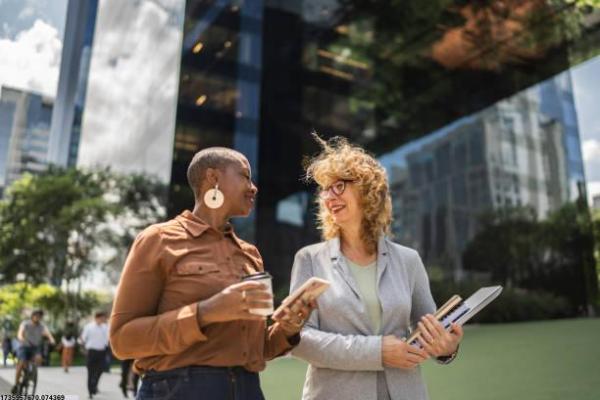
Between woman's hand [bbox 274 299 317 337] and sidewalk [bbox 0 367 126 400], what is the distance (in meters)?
2.12

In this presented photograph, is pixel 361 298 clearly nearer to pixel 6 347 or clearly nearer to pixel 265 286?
pixel 265 286

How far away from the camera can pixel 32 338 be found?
146 inches

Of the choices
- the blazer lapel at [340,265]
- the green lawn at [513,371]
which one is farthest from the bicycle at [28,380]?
the blazer lapel at [340,265]

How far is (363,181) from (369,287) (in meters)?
0.38

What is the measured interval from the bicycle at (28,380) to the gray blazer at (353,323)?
6.54 feet

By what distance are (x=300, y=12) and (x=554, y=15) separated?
497cm

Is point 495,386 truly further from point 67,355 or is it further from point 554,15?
point 554,15

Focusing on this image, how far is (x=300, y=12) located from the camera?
10922 mm

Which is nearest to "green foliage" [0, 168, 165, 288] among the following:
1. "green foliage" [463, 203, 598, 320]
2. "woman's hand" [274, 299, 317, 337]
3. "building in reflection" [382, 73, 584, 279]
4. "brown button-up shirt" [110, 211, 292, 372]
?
"brown button-up shirt" [110, 211, 292, 372]

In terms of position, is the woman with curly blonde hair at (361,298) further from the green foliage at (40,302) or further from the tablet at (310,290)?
the green foliage at (40,302)

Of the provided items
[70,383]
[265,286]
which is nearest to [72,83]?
[70,383]

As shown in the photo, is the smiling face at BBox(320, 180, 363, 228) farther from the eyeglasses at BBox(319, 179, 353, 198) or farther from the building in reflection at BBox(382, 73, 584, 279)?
the building in reflection at BBox(382, 73, 584, 279)

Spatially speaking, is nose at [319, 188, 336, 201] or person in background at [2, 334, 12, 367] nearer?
nose at [319, 188, 336, 201]

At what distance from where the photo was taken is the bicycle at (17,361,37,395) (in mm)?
2862
